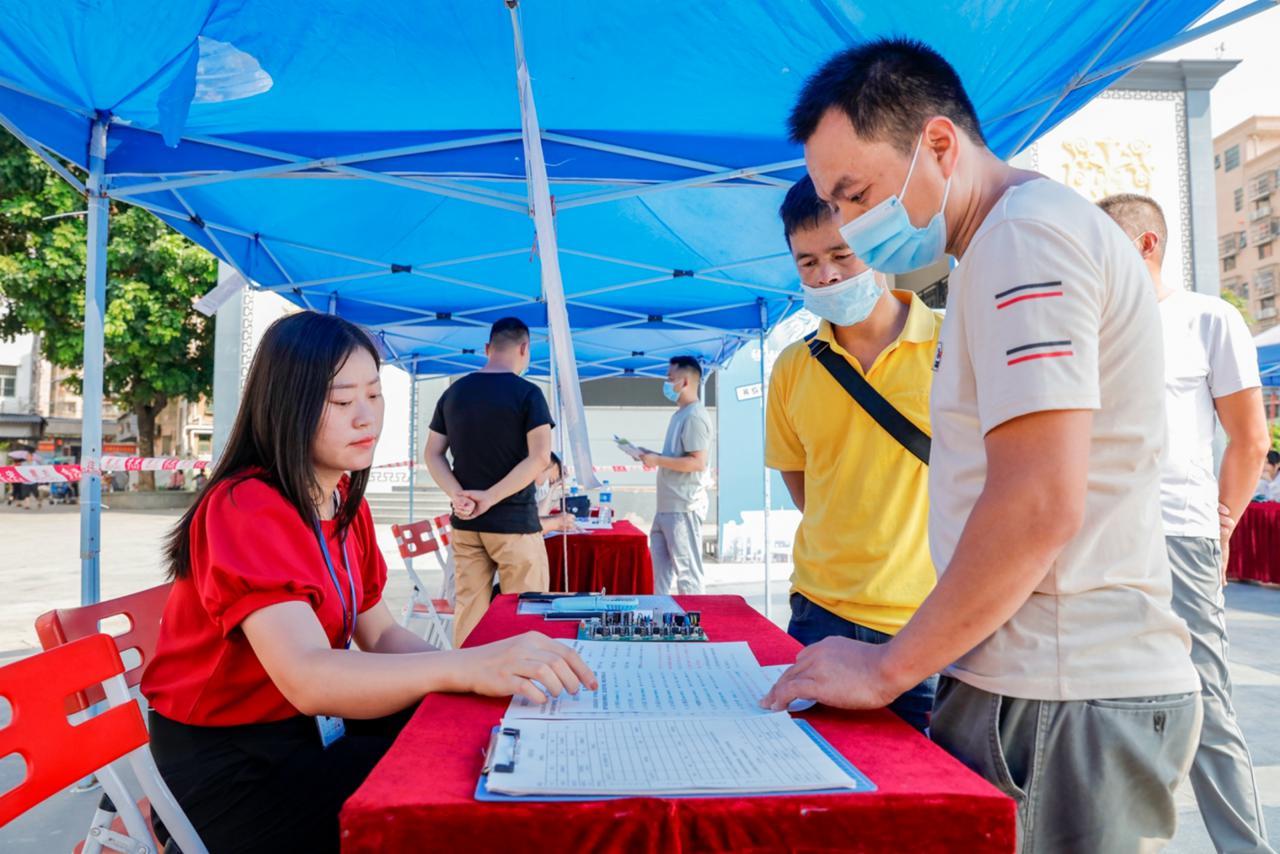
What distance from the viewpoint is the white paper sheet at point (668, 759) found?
2.25ft

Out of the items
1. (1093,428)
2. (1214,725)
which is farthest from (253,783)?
(1214,725)

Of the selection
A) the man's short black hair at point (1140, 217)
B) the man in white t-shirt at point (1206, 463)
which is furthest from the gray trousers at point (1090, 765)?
the man's short black hair at point (1140, 217)

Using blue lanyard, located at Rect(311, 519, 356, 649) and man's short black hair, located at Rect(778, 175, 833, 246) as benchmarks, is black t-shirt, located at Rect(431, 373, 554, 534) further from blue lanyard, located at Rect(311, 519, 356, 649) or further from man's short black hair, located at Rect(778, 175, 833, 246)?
blue lanyard, located at Rect(311, 519, 356, 649)

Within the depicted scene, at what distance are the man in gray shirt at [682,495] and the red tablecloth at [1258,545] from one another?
17.5ft

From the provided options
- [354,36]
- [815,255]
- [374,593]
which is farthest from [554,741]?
[354,36]

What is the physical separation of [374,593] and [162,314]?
18.4m

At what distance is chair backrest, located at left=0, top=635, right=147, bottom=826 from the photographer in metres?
1.03

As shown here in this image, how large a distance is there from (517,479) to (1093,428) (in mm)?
2960

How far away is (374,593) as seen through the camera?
1.64m

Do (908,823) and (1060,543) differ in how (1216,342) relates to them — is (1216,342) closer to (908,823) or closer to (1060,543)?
(1060,543)

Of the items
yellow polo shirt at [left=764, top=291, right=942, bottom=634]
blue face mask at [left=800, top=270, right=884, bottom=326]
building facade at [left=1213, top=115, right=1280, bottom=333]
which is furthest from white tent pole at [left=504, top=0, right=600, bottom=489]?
building facade at [left=1213, top=115, right=1280, bottom=333]

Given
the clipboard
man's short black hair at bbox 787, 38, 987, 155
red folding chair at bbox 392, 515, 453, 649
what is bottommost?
red folding chair at bbox 392, 515, 453, 649

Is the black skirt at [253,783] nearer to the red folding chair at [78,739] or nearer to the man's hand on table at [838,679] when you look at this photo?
the red folding chair at [78,739]

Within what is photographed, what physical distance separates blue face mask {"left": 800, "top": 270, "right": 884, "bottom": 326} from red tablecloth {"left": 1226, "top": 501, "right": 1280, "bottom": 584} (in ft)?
24.5
